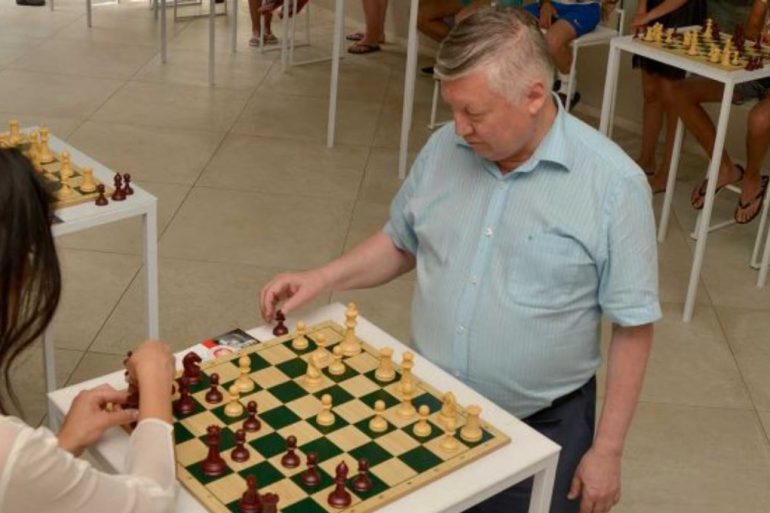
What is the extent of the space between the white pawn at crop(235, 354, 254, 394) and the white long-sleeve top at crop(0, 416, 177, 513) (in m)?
0.34

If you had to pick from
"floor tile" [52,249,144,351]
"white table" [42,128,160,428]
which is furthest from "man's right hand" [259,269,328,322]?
"floor tile" [52,249,144,351]

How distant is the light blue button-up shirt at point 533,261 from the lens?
1.99 meters

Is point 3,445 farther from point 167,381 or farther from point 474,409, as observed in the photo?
point 474,409

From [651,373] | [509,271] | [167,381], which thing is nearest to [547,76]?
[509,271]

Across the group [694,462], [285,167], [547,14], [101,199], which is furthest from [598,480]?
[547,14]

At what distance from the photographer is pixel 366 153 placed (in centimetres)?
548

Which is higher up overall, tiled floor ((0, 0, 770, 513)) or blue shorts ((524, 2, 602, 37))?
blue shorts ((524, 2, 602, 37))

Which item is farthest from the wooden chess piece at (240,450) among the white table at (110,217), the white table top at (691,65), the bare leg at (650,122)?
the bare leg at (650,122)

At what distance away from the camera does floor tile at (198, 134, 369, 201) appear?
4.97m

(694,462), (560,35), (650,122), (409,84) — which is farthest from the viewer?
(560,35)

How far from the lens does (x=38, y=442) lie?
137 centimetres

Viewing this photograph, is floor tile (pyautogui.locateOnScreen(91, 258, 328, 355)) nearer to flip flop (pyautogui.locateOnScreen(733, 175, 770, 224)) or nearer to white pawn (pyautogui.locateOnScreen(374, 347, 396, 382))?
white pawn (pyautogui.locateOnScreen(374, 347, 396, 382))

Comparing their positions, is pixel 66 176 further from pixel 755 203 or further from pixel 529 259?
pixel 755 203

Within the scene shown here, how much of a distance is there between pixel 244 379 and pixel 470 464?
428 mm
